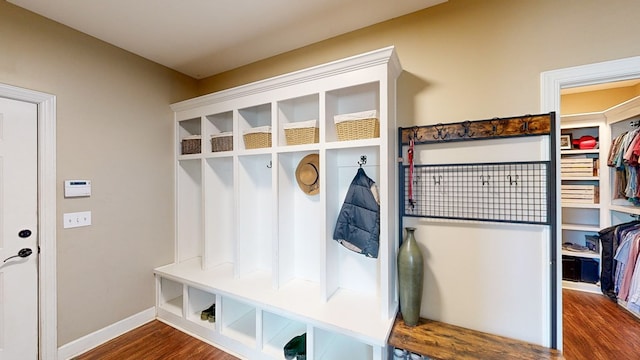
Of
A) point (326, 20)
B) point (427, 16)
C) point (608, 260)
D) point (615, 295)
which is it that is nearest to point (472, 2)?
point (427, 16)

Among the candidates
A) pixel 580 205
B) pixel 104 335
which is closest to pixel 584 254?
pixel 580 205

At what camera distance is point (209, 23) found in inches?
75.1

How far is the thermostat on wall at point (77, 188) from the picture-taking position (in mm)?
1934

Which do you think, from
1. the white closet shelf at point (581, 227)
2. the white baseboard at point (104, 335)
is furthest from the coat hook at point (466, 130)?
the white baseboard at point (104, 335)

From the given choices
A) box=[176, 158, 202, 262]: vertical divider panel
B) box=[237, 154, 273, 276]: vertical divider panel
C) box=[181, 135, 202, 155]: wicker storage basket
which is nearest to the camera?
box=[237, 154, 273, 276]: vertical divider panel

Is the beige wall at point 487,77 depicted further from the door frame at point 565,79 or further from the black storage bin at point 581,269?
the black storage bin at point 581,269

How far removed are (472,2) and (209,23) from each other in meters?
1.90

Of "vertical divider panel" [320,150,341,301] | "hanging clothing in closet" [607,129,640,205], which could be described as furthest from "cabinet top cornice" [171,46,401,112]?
"hanging clothing in closet" [607,129,640,205]

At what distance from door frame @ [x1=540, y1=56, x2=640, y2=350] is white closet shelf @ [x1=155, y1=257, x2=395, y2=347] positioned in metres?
0.97

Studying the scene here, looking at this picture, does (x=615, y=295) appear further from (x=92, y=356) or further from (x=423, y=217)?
(x=92, y=356)

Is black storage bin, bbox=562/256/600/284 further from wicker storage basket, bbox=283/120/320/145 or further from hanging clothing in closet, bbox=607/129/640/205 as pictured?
wicker storage basket, bbox=283/120/320/145

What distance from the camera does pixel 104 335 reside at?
2117 millimetres

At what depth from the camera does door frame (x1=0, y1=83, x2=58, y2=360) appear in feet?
5.98

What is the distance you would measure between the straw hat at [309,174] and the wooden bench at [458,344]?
1.17 meters
